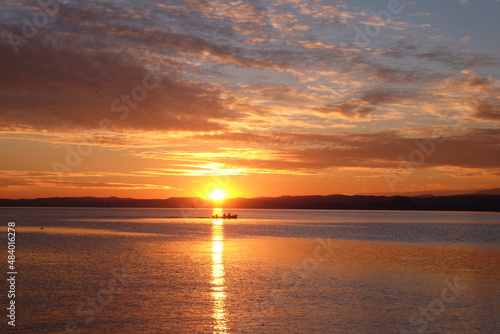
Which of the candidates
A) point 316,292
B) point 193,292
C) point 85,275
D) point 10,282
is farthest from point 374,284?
point 10,282

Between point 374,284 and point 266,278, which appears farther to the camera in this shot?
point 266,278

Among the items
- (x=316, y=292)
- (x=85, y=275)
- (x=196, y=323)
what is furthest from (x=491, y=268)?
(x=85, y=275)

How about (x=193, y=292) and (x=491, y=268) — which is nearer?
(x=193, y=292)

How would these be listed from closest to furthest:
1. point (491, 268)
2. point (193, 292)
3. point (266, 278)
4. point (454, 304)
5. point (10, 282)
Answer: point (454, 304) → point (193, 292) → point (10, 282) → point (266, 278) → point (491, 268)

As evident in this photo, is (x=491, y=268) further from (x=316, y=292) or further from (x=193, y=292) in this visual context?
(x=193, y=292)

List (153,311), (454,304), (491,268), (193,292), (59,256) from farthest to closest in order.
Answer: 1. (59,256)
2. (491,268)
3. (193,292)
4. (454,304)
5. (153,311)

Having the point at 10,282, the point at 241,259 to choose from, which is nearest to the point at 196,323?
the point at 10,282

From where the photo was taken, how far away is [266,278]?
44.2 m

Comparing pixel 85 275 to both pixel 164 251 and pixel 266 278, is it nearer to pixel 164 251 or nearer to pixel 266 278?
pixel 266 278

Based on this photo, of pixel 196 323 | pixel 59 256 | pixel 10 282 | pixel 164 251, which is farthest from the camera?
pixel 164 251

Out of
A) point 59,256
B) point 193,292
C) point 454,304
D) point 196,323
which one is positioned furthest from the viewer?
point 59,256

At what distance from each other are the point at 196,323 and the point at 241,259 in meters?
32.3

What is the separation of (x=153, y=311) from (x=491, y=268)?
39391 millimetres

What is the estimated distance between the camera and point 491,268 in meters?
52.5
